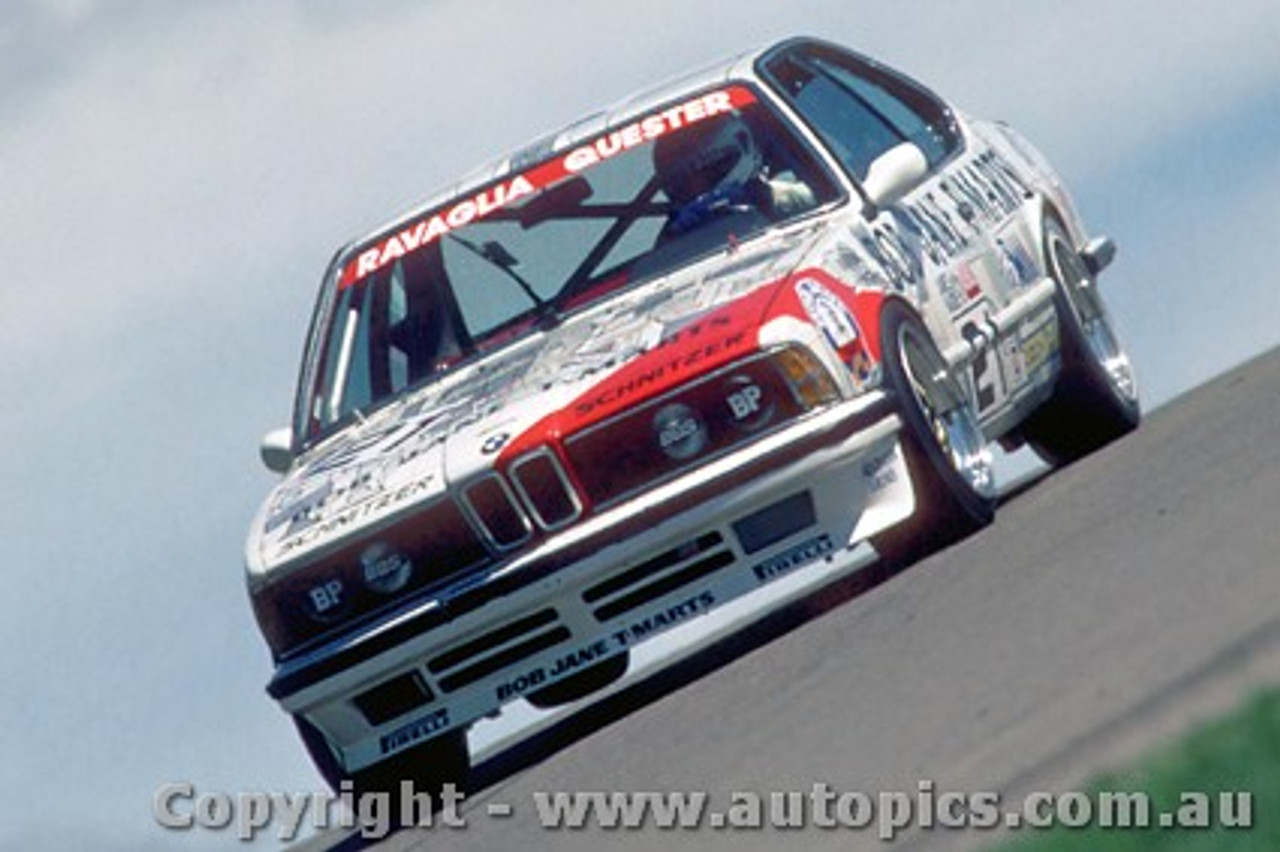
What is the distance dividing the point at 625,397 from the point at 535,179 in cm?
193

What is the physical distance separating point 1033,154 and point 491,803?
439cm

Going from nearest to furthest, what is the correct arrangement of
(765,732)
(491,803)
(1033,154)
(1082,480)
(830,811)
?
(830,811)
(765,732)
(491,803)
(1082,480)
(1033,154)

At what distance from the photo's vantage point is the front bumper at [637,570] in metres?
8.45

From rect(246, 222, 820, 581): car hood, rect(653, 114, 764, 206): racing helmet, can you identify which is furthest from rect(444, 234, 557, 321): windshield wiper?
rect(653, 114, 764, 206): racing helmet

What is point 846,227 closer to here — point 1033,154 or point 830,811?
point 1033,154

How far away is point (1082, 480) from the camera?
33.0ft

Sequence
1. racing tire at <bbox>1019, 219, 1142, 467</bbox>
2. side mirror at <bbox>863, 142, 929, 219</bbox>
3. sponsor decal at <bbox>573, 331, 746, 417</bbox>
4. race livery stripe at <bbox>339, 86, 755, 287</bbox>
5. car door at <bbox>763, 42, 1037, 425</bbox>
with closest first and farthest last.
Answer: sponsor decal at <bbox>573, 331, 746, 417</bbox> → side mirror at <bbox>863, 142, 929, 219</bbox> → car door at <bbox>763, 42, 1037, 425</bbox> → race livery stripe at <bbox>339, 86, 755, 287</bbox> → racing tire at <bbox>1019, 219, 1142, 467</bbox>

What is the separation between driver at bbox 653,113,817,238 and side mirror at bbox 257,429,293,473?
1245mm

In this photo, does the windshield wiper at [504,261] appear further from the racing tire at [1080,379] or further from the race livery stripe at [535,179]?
the racing tire at [1080,379]

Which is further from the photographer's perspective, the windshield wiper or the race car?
the windshield wiper

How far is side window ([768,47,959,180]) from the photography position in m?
10.4

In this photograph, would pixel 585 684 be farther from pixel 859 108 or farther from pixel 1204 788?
pixel 1204 788

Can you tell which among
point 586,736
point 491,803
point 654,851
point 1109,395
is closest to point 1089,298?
point 1109,395

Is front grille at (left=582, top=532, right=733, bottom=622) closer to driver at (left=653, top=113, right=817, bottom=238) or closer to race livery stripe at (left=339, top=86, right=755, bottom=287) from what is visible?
driver at (left=653, top=113, right=817, bottom=238)
